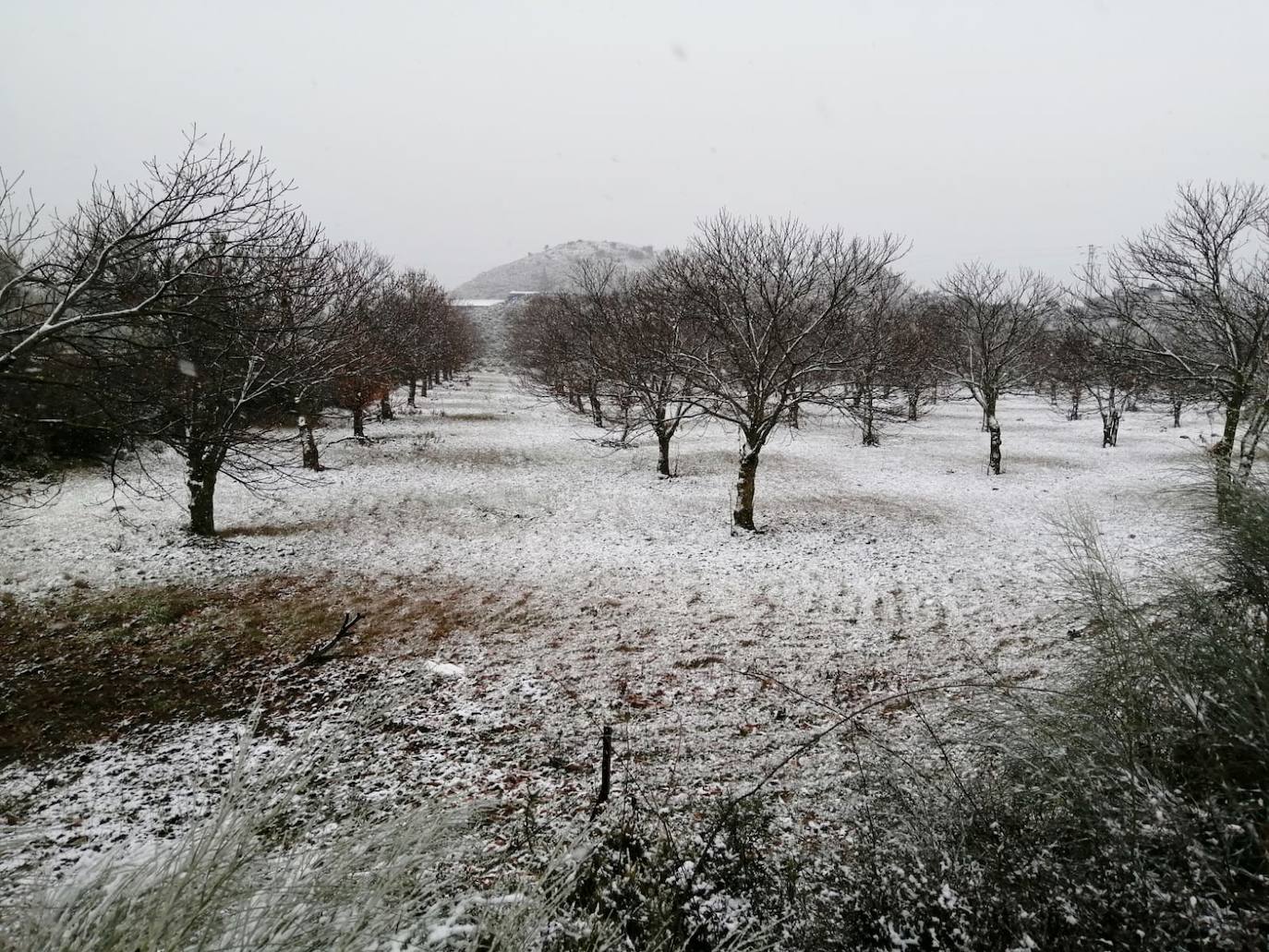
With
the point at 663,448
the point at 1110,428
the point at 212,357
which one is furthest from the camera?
the point at 1110,428

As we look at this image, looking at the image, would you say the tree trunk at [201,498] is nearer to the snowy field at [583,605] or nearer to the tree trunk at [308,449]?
the snowy field at [583,605]

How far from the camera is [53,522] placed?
42.1 feet

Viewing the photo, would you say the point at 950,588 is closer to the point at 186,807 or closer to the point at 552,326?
the point at 186,807

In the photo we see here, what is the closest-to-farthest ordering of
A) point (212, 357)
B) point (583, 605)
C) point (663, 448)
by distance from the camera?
point (583, 605) < point (212, 357) < point (663, 448)

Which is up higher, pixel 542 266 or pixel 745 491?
pixel 542 266

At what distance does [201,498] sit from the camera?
480 inches

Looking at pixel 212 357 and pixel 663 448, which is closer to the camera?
pixel 212 357

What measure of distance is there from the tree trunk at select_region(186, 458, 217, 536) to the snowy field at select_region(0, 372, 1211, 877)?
0.48m

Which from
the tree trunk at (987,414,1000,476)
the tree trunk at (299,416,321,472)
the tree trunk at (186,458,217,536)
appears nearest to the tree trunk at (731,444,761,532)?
the tree trunk at (186,458,217,536)

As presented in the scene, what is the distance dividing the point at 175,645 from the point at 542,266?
564 feet

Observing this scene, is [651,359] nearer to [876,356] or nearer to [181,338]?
[876,356]

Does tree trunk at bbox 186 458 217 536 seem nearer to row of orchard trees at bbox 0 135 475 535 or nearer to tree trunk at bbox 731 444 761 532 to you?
row of orchard trees at bbox 0 135 475 535

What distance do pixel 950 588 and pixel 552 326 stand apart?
89.3 ft

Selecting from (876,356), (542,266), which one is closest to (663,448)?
(876,356)
